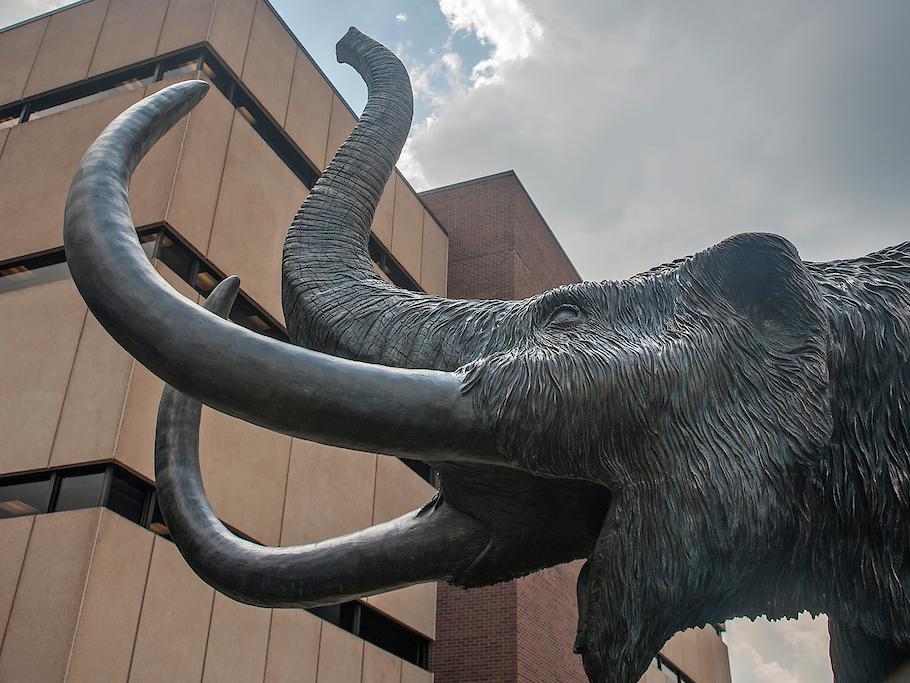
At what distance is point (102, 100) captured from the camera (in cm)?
1317

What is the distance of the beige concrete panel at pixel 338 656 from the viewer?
42.4ft

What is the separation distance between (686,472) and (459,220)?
20898 millimetres

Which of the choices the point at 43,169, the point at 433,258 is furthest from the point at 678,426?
the point at 433,258

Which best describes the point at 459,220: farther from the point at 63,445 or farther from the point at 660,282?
the point at 660,282

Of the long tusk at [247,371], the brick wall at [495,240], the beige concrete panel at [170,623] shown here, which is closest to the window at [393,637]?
the beige concrete panel at [170,623]

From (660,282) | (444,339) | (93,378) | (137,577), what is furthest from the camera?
(93,378)

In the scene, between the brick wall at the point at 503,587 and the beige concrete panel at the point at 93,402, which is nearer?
the beige concrete panel at the point at 93,402

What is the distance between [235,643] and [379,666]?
3897 mm

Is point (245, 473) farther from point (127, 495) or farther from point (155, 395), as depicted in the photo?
point (127, 495)

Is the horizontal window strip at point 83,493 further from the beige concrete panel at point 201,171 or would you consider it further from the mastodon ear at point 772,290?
the mastodon ear at point 772,290

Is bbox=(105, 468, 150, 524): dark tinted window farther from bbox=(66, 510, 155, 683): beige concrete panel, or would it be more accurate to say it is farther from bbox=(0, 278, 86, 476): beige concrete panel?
bbox=(0, 278, 86, 476): beige concrete panel

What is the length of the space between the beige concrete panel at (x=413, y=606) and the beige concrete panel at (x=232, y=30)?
Answer: 8.65 metres

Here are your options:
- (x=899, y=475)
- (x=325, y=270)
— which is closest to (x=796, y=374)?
(x=899, y=475)

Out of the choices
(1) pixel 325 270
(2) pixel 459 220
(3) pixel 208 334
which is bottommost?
(3) pixel 208 334
